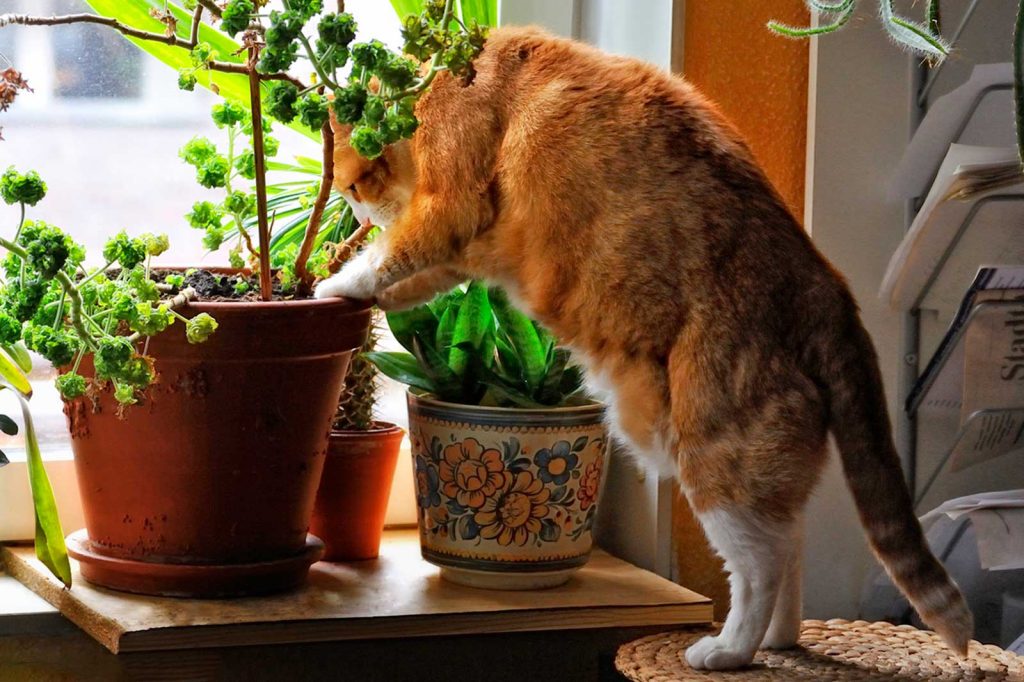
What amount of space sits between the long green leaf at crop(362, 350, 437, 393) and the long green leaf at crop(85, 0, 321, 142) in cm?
27

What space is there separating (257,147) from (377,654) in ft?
1.87

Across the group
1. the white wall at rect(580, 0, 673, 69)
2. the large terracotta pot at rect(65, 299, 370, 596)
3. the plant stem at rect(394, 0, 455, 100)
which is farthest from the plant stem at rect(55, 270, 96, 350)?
the white wall at rect(580, 0, 673, 69)

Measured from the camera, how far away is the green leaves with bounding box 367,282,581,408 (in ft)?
5.02

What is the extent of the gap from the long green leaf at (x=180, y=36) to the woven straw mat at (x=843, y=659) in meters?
0.69

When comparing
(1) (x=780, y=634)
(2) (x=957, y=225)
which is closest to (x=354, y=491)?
(1) (x=780, y=634)

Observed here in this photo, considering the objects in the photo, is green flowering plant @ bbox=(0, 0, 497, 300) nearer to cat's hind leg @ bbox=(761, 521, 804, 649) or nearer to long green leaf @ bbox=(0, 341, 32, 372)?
long green leaf @ bbox=(0, 341, 32, 372)

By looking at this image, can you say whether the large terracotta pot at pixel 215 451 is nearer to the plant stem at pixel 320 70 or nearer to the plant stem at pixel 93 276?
the plant stem at pixel 93 276

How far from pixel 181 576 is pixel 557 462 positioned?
43 centimetres

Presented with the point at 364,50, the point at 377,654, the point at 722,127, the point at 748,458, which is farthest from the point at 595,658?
the point at 364,50

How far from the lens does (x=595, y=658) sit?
152cm

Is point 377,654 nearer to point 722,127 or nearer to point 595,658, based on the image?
point 595,658

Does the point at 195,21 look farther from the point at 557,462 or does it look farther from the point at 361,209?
the point at 557,462

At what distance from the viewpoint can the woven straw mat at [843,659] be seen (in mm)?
1327

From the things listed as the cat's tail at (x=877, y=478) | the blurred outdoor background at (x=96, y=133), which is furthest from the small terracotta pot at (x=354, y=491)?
the cat's tail at (x=877, y=478)
